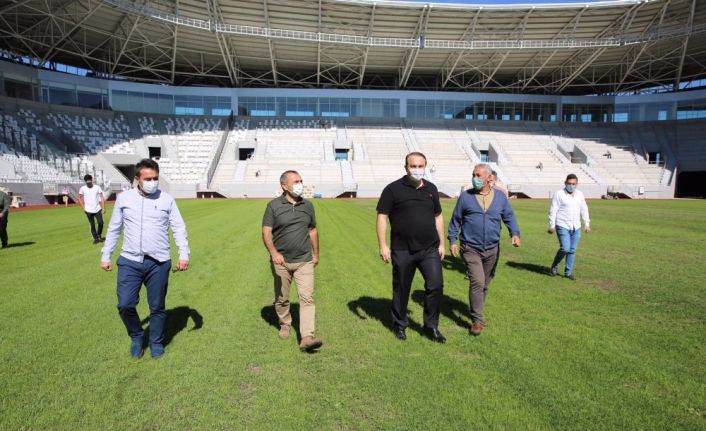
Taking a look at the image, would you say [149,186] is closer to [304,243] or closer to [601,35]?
[304,243]

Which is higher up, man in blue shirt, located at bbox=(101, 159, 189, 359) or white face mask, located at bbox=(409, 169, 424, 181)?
white face mask, located at bbox=(409, 169, 424, 181)

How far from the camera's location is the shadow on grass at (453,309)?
5.50 metres

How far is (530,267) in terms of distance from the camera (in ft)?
29.3

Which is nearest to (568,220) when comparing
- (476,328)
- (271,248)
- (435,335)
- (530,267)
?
(530,267)

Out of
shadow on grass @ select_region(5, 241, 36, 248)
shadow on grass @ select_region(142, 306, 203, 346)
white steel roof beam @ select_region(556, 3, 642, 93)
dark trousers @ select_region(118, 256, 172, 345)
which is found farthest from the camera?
white steel roof beam @ select_region(556, 3, 642, 93)

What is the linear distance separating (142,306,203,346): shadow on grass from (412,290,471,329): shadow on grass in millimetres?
3336

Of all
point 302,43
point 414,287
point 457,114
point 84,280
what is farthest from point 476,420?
point 457,114

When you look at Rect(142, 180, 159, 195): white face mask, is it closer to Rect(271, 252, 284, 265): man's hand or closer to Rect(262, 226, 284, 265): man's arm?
Rect(262, 226, 284, 265): man's arm

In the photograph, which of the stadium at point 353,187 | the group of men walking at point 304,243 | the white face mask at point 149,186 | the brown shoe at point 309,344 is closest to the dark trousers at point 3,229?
the stadium at point 353,187

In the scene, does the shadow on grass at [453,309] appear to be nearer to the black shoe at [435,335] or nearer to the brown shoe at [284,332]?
the black shoe at [435,335]

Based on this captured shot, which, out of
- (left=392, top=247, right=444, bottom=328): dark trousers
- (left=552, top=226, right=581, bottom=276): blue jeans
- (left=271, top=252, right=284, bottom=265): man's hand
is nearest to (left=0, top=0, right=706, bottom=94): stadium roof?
(left=552, top=226, right=581, bottom=276): blue jeans

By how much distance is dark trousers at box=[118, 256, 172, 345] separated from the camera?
427 cm

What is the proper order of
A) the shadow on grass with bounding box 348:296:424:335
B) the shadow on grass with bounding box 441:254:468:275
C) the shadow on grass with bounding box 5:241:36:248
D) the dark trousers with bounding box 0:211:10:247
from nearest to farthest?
1. the shadow on grass with bounding box 348:296:424:335
2. the shadow on grass with bounding box 441:254:468:275
3. the dark trousers with bounding box 0:211:10:247
4. the shadow on grass with bounding box 5:241:36:248

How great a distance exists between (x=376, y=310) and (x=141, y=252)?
3260 mm
